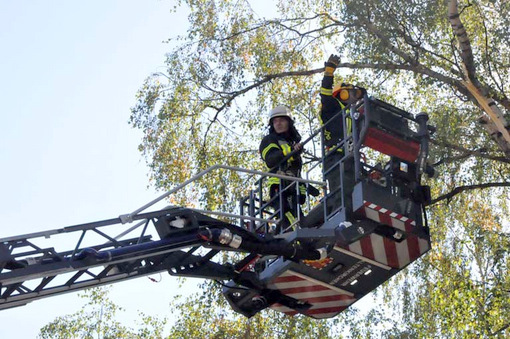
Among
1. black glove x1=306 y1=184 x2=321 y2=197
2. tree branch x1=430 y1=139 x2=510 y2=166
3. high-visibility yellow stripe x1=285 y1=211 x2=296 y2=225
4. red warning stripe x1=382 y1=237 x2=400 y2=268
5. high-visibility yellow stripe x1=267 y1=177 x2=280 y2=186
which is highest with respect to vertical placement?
tree branch x1=430 y1=139 x2=510 y2=166

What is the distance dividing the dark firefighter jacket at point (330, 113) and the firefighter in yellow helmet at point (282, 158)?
1.52 feet

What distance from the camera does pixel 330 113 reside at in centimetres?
1468

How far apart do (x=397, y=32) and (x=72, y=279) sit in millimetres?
8088

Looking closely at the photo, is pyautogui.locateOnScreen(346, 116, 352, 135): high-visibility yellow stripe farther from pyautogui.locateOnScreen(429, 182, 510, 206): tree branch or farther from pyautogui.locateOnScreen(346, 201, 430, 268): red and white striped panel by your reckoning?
pyautogui.locateOnScreen(429, 182, 510, 206): tree branch

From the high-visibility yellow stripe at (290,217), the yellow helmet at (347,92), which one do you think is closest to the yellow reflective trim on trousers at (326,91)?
the yellow helmet at (347,92)

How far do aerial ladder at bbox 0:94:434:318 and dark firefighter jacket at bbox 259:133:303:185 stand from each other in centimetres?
15

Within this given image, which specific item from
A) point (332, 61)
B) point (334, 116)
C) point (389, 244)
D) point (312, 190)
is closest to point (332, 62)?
point (332, 61)

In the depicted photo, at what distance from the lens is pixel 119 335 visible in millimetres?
30531

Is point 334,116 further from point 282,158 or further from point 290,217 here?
point 290,217

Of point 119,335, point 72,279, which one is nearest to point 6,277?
point 72,279

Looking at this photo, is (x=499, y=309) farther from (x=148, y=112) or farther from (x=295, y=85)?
(x=148, y=112)

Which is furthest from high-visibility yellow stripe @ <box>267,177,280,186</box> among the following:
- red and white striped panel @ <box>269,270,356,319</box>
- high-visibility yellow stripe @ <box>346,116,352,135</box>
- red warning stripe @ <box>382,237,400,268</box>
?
red warning stripe @ <box>382,237,400,268</box>

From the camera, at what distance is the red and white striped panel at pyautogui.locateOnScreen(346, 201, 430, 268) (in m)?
13.2

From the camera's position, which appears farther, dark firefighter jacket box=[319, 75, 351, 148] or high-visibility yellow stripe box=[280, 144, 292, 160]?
dark firefighter jacket box=[319, 75, 351, 148]
